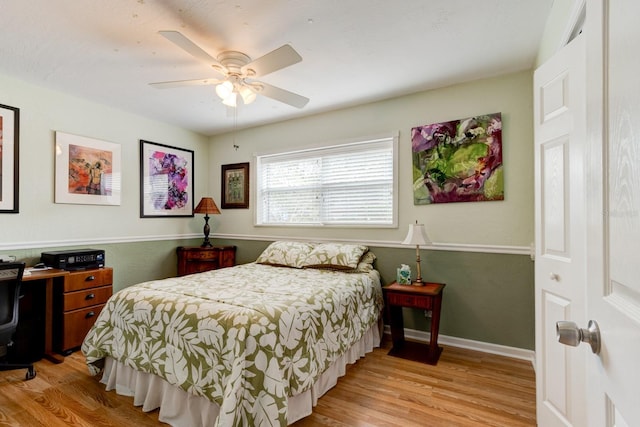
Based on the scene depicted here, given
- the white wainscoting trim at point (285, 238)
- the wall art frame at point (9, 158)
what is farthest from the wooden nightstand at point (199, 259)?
the wall art frame at point (9, 158)

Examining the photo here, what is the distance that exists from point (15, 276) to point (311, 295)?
2.09 meters

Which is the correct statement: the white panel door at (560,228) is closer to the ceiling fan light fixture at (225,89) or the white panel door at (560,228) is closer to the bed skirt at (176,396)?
the bed skirt at (176,396)

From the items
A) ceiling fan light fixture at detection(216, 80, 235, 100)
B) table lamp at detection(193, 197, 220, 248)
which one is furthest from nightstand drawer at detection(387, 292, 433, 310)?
table lamp at detection(193, 197, 220, 248)

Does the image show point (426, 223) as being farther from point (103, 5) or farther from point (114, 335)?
point (103, 5)

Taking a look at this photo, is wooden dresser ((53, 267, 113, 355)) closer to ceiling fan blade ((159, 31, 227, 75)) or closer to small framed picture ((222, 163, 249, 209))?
small framed picture ((222, 163, 249, 209))

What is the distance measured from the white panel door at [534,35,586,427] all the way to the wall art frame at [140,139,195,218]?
3.94 metres

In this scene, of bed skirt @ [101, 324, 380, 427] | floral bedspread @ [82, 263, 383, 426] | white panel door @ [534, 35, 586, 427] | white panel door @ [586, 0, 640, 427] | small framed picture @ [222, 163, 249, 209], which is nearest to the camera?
white panel door @ [586, 0, 640, 427]

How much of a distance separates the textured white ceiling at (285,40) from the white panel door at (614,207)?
4.94 ft

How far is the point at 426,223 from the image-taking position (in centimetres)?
309

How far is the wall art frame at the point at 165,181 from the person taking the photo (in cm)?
380

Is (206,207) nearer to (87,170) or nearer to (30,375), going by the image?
(87,170)

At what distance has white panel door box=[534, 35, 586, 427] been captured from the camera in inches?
51.3

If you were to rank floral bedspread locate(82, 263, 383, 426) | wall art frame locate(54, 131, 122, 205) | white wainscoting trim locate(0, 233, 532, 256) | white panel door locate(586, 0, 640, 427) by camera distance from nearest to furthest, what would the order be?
white panel door locate(586, 0, 640, 427) < floral bedspread locate(82, 263, 383, 426) < white wainscoting trim locate(0, 233, 532, 256) < wall art frame locate(54, 131, 122, 205)

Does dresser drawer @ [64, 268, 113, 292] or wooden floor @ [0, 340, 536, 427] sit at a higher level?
dresser drawer @ [64, 268, 113, 292]
